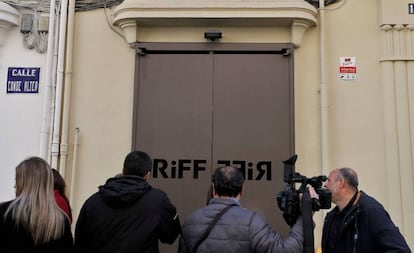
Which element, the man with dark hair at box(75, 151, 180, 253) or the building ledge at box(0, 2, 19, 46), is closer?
the man with dark hair at box(75, 151, 180, 253)

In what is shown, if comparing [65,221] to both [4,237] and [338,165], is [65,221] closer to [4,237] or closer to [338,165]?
[4,237]

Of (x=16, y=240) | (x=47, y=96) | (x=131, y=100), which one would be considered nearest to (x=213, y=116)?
(x=131, y=100)

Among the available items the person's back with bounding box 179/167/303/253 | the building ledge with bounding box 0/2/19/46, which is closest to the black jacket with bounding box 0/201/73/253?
the person's back with bounding box 179/167/303/253

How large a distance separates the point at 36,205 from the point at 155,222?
2.28 ft

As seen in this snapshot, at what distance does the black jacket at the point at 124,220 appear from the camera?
8.09ft

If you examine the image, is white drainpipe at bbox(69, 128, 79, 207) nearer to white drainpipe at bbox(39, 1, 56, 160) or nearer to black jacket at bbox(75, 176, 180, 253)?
white drainpipe at bbox(39, 1, 56, 160)

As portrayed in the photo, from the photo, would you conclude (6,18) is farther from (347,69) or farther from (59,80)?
(347,69)

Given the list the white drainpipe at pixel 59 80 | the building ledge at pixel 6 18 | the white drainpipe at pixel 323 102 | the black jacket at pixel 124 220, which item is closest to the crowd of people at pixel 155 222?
the black jacket at pixel 124 220

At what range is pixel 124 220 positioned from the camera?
97.5 inches

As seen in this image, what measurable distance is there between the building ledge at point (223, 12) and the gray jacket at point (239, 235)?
112 inches

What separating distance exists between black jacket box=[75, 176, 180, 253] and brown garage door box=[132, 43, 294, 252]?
6.52 ft

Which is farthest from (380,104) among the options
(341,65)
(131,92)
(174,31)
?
(131,92)

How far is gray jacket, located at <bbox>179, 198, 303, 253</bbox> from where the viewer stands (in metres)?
2.21

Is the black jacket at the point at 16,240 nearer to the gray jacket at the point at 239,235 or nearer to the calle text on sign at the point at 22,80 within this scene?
the gray jacket at the point at 239,235
